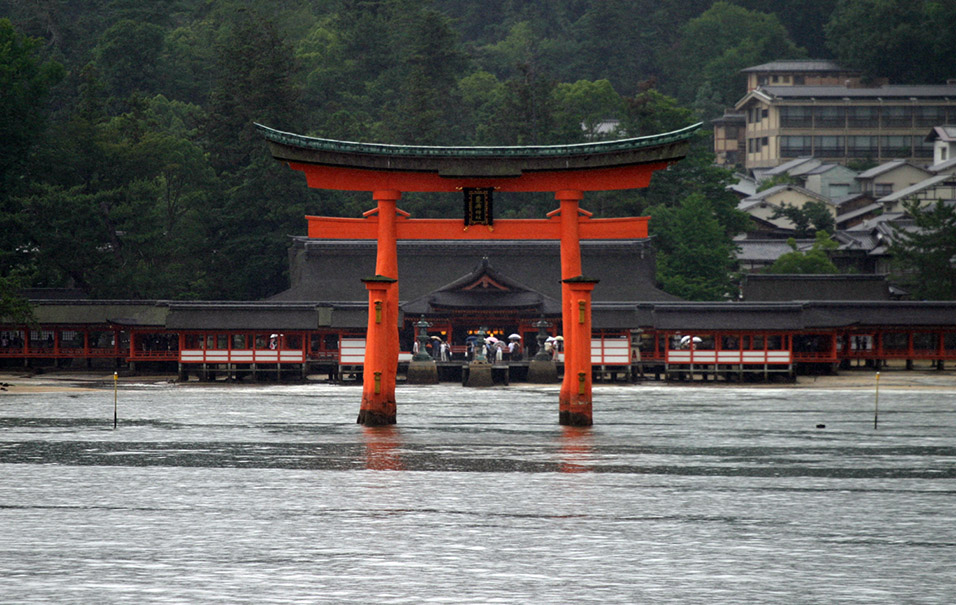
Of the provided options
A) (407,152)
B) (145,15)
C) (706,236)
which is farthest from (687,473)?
(145,15)

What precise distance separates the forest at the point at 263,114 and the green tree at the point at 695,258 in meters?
0.12

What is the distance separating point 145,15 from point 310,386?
6078cm

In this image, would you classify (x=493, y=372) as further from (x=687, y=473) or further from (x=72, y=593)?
(x=72, y=593)

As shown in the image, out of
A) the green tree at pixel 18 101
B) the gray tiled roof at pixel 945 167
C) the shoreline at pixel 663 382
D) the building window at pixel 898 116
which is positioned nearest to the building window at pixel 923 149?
the building window at pixel 898 116

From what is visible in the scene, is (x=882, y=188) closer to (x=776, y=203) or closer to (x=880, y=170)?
(x=880, y=170)

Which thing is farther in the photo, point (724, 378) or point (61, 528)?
point (724, 378)

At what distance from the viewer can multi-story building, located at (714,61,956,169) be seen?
134375mm

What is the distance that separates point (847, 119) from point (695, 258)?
63573 mm

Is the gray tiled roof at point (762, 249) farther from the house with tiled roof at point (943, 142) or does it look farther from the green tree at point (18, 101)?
the green tree at point (18, 101)

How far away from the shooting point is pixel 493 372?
206ft

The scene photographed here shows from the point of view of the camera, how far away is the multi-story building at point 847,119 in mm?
134375

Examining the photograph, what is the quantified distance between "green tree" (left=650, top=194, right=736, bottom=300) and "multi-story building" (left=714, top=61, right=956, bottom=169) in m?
57.1

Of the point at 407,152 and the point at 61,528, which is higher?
the point at 407,152

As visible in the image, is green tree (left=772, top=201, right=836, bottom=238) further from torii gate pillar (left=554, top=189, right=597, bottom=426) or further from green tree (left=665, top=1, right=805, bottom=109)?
torii gate pillar (left=554, top=189, right=597, bottom=426)
